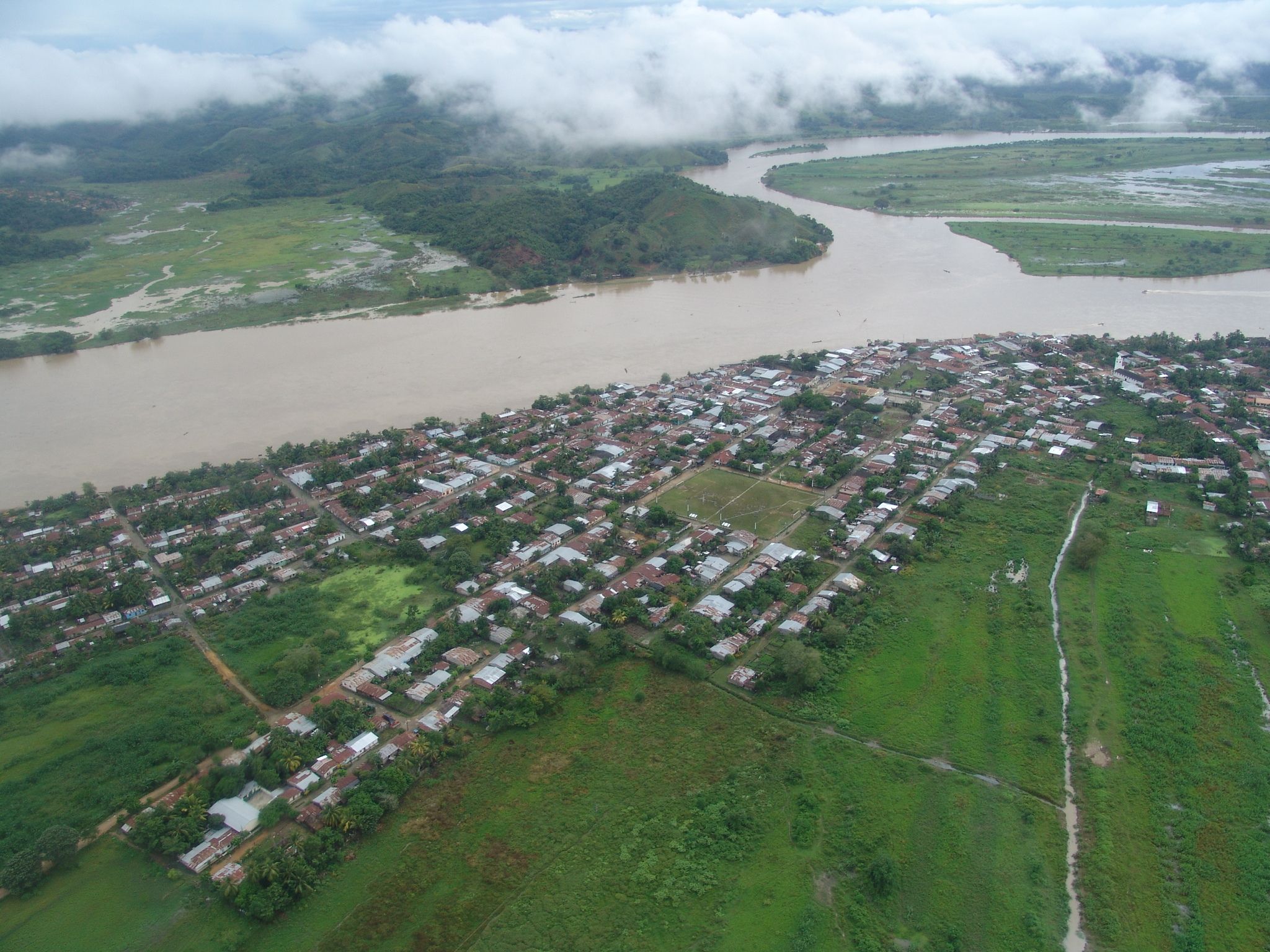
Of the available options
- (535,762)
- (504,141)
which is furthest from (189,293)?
(504,141)

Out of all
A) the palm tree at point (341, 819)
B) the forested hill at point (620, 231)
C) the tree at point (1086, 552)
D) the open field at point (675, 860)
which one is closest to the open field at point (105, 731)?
the open field at point (675, 860)

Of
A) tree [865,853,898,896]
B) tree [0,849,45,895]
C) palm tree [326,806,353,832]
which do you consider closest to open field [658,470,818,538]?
tree [865,853,898,896]

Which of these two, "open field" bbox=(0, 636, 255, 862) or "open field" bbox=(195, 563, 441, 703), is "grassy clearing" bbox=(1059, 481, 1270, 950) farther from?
"open field" bbox=(0, 636, 255, 862)

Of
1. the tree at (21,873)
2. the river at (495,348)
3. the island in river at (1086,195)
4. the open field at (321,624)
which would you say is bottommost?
the tree at (21,873)

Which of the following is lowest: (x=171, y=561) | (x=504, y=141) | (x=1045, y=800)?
(x=1045, y=800)

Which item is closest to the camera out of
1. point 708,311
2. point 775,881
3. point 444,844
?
point 775,881

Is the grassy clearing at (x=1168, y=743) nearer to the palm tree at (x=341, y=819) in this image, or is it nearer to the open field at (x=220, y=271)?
the palm tree at (x=341, y=819)

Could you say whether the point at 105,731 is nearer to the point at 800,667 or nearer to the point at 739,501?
the point at 800,667

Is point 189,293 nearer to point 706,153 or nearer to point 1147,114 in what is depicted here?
point 706,153
